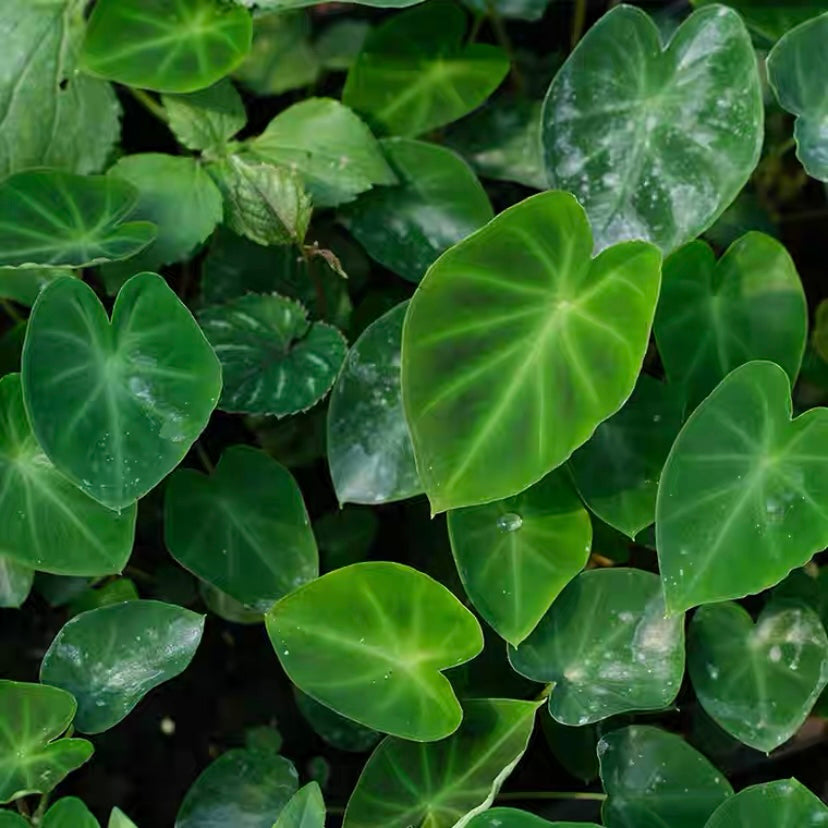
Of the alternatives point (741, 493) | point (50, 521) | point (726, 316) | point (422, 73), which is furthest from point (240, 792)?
point (422, 73)

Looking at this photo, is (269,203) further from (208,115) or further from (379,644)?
(379,644)

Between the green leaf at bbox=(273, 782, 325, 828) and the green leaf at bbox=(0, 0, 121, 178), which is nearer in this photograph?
the green leaf at bbox=(273, 782, 325, 828)

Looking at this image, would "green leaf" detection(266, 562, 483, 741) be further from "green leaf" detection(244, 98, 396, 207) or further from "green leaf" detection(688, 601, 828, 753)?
"green leaf" detection(244, 98, 396, 207)

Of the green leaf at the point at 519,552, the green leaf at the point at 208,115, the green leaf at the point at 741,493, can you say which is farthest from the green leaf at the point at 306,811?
the green leaf at the point at 208,115

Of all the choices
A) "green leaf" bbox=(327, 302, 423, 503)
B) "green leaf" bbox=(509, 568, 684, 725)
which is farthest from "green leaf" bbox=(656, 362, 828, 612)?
"green leaf" bbox=(327, 302, 423, 503)

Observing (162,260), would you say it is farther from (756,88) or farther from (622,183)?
(756,88)

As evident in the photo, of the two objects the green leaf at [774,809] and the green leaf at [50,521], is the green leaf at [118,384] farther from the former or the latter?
the green leaf at [774,809]

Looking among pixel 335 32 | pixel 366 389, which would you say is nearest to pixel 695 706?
pixel 366 389
